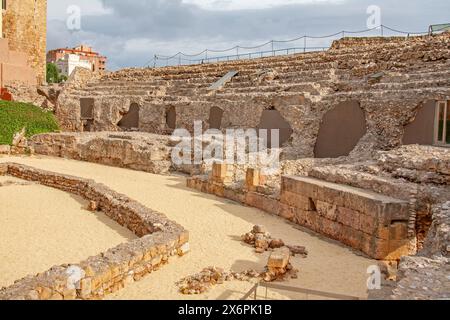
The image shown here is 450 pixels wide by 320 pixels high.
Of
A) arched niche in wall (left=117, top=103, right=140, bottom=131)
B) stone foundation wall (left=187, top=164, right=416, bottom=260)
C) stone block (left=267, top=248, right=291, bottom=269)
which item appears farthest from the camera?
arched niche in wall (left=117, top=103, right=140, bottom=131)

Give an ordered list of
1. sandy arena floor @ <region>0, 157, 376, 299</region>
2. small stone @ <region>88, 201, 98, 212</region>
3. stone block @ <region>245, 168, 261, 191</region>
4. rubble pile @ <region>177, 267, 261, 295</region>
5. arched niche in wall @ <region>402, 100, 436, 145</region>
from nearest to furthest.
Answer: rubble pile @ <region>177, 267, 261, 295</region> < sandy arena floor @ <region>0, 157, 376, 299</region> < small stone @ <region>88, 201, 98, 212</region> < stone block @ <region>245, 168, 261, 191</region> < arched niche in wall @ <region>402, 100, 436, 145</region>

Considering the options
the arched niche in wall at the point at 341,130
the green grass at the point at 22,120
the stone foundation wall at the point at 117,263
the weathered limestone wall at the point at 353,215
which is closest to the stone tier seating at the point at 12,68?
the green grass at the point at 22,120

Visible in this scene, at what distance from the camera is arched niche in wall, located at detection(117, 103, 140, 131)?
26250 millimetres

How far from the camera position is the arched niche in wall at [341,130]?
1582 centimetres

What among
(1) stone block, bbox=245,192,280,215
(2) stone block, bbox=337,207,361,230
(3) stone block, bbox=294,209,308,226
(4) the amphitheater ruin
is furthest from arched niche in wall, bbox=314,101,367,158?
(2) stone block, bbox=337,207,361,230

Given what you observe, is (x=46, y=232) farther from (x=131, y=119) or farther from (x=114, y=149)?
(x=131, y=119)

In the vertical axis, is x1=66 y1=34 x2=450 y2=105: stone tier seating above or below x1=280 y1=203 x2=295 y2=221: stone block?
above

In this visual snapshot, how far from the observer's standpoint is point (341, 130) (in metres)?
16.7

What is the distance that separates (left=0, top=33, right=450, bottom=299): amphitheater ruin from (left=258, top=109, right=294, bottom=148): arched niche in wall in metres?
0.05

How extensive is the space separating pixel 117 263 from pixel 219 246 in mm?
2796

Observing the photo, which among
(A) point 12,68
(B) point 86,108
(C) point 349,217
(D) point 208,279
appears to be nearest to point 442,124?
(C) point 349,217

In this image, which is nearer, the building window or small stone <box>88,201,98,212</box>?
small stone <box>88,201,98,212</box>

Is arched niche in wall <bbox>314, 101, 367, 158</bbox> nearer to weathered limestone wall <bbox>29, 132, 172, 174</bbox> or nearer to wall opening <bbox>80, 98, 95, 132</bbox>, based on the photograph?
weathered limestone wall <bbox>29, 132, 172, 174</bbox>
